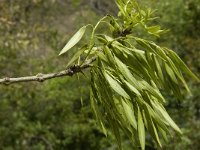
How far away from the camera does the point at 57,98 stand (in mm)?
6547

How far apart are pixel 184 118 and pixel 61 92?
166 centimetres

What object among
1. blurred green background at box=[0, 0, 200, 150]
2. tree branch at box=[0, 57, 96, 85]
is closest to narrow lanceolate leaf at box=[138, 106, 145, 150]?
tree branch at box=[0, 57, 96, 85]

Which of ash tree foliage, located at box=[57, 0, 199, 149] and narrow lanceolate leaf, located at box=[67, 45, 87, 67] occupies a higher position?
narrow lanceolate leaf, located at box=[67, 45, 87, 67]

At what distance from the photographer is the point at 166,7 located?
750cm

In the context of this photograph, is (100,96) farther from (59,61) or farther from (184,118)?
(59,61)

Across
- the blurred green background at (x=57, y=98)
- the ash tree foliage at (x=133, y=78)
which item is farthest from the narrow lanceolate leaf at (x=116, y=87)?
the blurred green background at (x=57, y=98)

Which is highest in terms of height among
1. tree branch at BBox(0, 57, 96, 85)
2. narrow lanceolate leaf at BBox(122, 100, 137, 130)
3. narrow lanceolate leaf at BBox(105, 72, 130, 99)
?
tree branch at BBox(0, 57, 96, 85)

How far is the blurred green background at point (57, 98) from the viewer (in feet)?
19.8

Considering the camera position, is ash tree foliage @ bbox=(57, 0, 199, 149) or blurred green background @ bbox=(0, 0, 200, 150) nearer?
ash tree foliage @ bbox=(57, 0, 199, 149)

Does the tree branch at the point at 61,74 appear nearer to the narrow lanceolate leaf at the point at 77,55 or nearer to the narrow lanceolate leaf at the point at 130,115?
the narrow lanceolate leaf at the point at 77,55

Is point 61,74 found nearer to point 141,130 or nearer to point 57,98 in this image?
point 141,130

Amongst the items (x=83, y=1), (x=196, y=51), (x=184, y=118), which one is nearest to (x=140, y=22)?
(x=184, y=118)

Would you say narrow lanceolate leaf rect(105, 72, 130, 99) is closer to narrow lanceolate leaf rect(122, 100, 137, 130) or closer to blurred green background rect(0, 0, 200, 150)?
narrow lanceolate leaf rect(122, 100, 137, 130)

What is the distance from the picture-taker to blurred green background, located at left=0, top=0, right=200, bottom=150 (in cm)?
605
